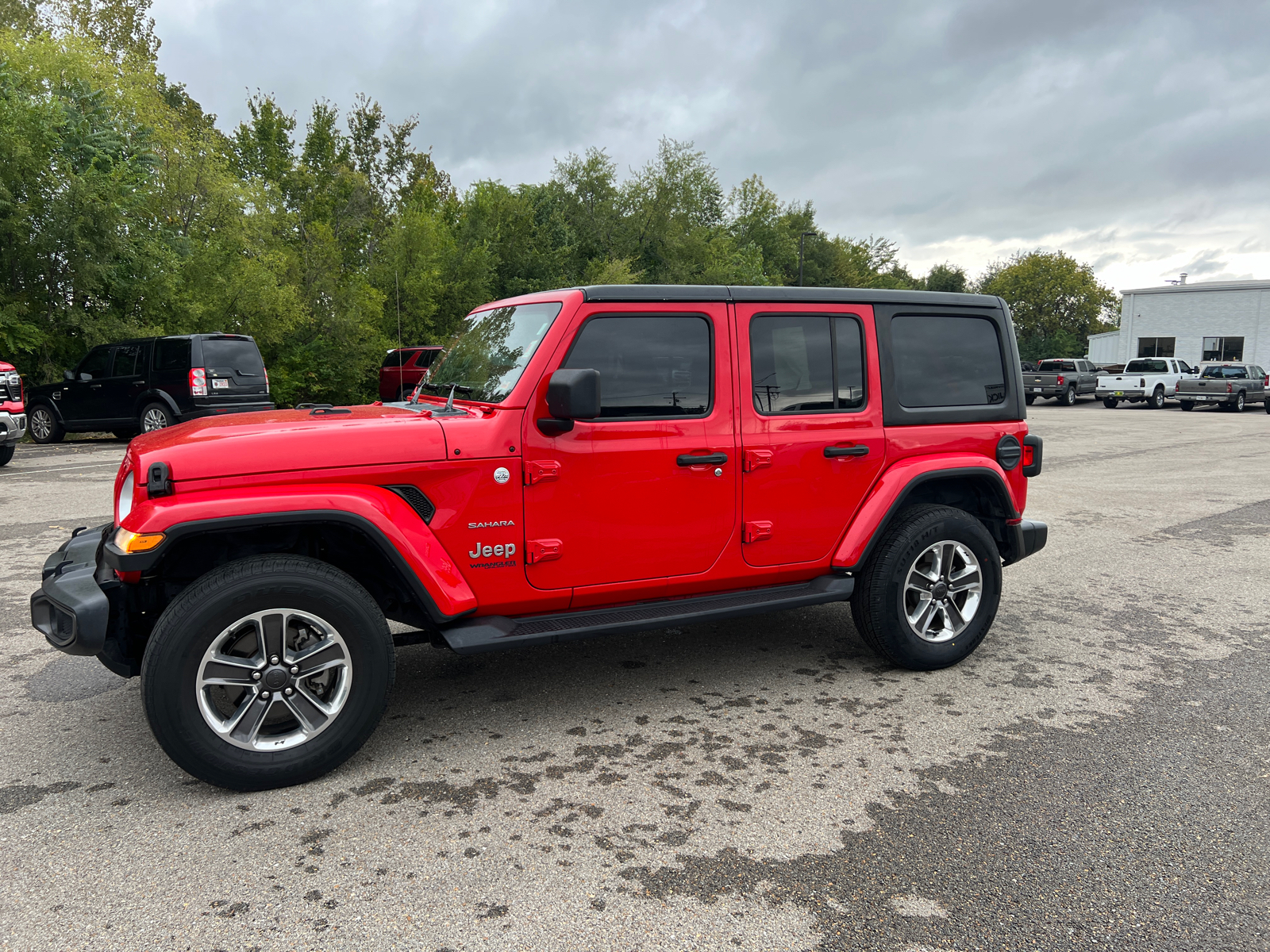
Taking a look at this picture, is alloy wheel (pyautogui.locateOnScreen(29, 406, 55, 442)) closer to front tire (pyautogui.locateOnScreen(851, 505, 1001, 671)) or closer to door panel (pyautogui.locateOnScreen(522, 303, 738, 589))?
door panel (pyautogui.locateOnScreen(522, 303, 738, 589))

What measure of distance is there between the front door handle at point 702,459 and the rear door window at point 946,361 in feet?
3.75

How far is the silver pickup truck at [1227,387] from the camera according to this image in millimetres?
29562

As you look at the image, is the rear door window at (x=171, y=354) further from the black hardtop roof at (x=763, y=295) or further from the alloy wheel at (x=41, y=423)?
the black hardtop roof at (x=763, y=295)

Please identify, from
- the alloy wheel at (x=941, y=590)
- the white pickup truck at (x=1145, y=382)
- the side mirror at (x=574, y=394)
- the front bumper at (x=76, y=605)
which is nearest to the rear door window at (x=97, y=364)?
the front bumper at (x=76, y=605)

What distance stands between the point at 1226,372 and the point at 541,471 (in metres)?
34.0

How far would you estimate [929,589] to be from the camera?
4.48 meters

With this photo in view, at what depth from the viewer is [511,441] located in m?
3.52

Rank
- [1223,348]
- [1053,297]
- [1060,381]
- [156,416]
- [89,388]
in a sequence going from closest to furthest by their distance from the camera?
[156,416], [89,388], [1060,381], [1223,348], [1053,297]

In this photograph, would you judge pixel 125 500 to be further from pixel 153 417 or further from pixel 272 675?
pixel 153 417

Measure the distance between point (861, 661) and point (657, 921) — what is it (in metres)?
2.52

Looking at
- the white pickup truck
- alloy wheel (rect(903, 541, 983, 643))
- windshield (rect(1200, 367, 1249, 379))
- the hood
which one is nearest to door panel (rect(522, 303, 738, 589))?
the hood

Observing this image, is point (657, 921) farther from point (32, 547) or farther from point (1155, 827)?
point (32, 547)

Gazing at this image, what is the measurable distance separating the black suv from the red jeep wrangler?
10.8m

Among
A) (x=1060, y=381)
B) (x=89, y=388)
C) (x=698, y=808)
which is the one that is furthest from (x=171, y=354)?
(x=1060, y=381)
